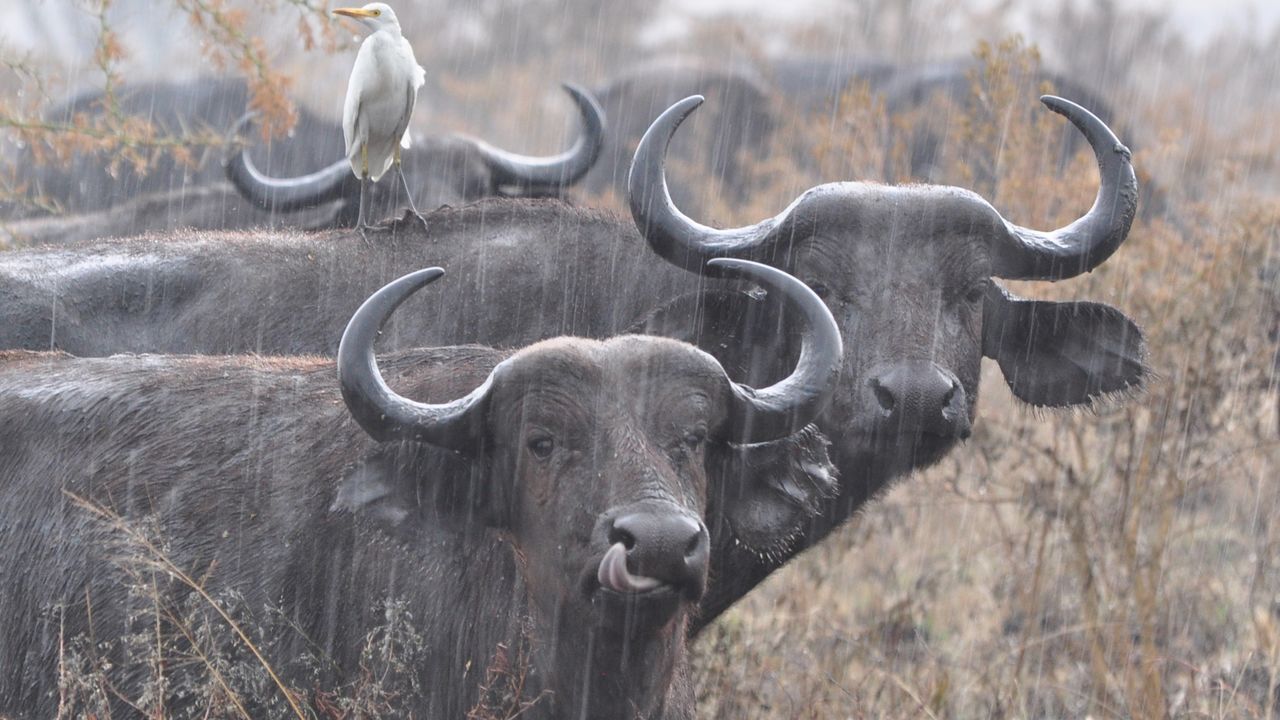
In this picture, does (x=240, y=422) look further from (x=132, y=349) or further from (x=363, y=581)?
(x=132, y=349)

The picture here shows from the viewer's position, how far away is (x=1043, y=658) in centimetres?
788

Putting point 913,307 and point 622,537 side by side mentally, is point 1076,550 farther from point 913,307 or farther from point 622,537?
point 622,537

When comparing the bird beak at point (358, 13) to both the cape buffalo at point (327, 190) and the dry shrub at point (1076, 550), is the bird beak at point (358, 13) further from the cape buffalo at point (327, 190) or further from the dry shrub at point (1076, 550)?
the dry shrub at point (1076, 550)

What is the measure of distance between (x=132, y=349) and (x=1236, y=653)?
518cm

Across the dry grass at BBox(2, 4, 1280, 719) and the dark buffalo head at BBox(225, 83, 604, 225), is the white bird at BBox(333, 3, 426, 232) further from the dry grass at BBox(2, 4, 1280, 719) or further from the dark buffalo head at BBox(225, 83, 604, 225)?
the dry grass at BBox(2, 4, 1280, 719)

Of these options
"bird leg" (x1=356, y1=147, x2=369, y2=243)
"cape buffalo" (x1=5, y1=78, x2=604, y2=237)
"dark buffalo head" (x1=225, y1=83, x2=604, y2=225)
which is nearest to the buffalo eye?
"bird leg" (x1=356, y1=147, x2=369, y2=243)

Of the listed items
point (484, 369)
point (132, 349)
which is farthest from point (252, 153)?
point (484, 369)

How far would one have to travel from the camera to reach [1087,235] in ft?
21.8

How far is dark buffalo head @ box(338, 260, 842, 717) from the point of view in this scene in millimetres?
4641

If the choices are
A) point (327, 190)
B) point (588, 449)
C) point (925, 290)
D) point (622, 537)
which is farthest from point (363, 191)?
point (622, 537)

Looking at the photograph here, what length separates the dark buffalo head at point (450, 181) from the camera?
30.2ft

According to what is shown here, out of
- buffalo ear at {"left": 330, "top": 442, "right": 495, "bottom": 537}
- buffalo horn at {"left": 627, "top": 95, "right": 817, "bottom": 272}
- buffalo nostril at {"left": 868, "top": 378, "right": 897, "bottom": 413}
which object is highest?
buffalo horn at {"left": 627, "top": 95, "right": 817, "bottom": 272}

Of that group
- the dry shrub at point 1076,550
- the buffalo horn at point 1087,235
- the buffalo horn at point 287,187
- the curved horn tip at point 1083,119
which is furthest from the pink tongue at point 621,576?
the buffalo horn at point 287,187

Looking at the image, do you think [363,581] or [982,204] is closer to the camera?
[363,581]
